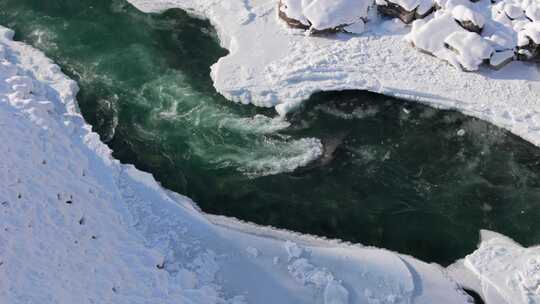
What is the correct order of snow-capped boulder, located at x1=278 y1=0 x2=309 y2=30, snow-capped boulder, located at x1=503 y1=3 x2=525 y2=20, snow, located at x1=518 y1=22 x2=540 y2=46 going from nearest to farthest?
snow, located at x1=518 y1=22 x2=540 y2=46 < snow-capped boulder, located at x1=503 y1=3 x2=525 y2=20 < snow-capped boulder, located at x1=278 y1=0 x2=309 y2=30

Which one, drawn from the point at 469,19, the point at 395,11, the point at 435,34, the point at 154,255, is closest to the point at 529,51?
the point at 469,19

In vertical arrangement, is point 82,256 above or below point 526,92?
below

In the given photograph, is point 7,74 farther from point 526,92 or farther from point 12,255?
point 526,92

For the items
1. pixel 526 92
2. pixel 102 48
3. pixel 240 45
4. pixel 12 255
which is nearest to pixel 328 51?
pixel 240 45

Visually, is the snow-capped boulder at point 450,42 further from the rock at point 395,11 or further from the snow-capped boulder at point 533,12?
the snow-capped boulder at point 533,12

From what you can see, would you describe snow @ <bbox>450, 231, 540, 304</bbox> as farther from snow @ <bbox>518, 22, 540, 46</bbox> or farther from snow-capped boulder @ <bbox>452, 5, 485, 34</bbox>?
snow-capped boulder @ <bbox>452, 5, 485, 34</bbox>

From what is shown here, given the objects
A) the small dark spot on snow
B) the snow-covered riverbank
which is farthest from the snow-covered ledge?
the small dark spot on snow
